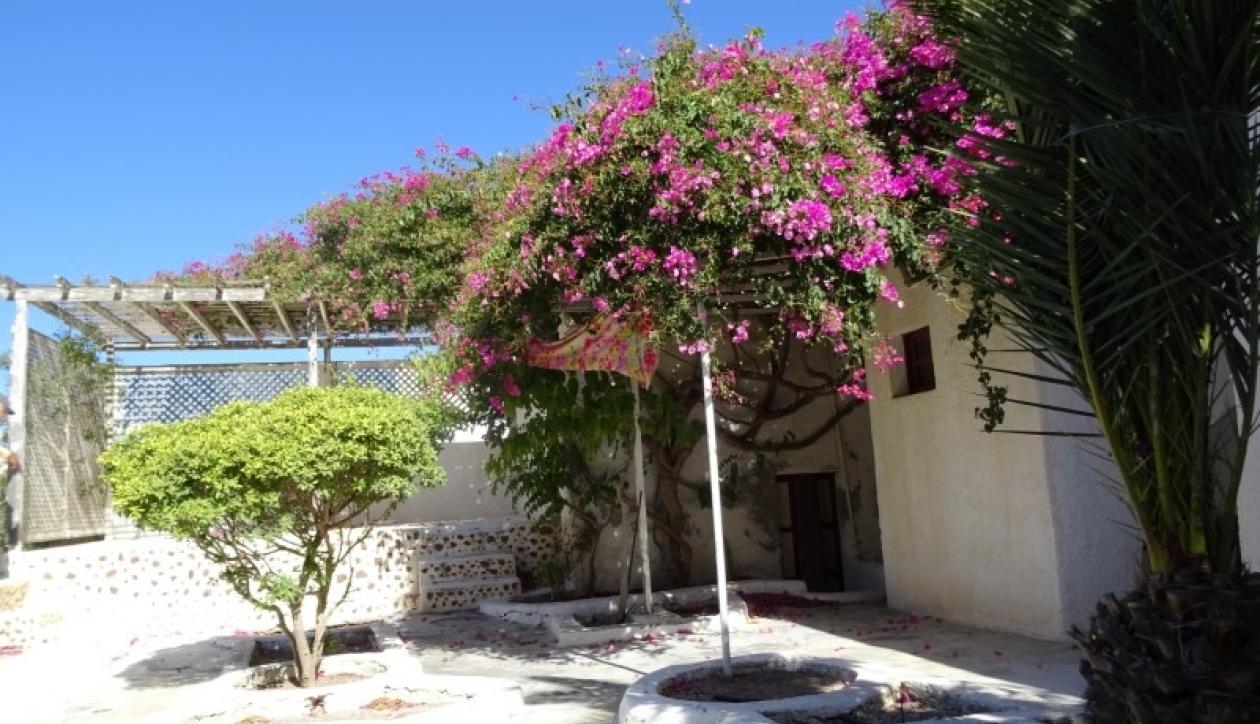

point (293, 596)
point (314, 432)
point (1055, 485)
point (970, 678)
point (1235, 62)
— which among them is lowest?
point (970, 678)

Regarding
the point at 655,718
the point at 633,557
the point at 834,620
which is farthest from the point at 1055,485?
the point at 633,557

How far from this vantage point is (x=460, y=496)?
14656 mm

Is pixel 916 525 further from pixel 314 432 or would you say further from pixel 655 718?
pixel 314 432

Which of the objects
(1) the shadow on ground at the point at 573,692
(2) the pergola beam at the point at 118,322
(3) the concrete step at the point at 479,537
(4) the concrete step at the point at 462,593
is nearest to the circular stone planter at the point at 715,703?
(1) the shadow on ground at the point at 573,692

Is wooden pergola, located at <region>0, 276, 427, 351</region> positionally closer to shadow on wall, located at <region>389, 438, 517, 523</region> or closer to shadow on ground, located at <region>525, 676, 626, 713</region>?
shadow on wall, located at <region>389, 438, 517, 523</region>

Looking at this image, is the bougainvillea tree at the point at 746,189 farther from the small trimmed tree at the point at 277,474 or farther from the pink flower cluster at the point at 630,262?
the small trimmed tree at the point at 277,474

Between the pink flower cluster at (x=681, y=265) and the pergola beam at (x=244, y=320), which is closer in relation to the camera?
the pink flower cluster at (x=681, y=265)

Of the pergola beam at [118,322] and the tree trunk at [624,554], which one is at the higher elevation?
the pergola beam at [118,322]

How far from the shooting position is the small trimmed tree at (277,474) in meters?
6.43

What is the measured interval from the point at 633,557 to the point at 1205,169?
28.3ft

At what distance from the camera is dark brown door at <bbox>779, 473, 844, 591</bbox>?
1162cm

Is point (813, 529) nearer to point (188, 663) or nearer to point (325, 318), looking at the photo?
point (188, 663)

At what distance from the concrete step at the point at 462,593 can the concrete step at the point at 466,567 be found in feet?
0.42

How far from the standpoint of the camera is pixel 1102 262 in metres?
3.45
